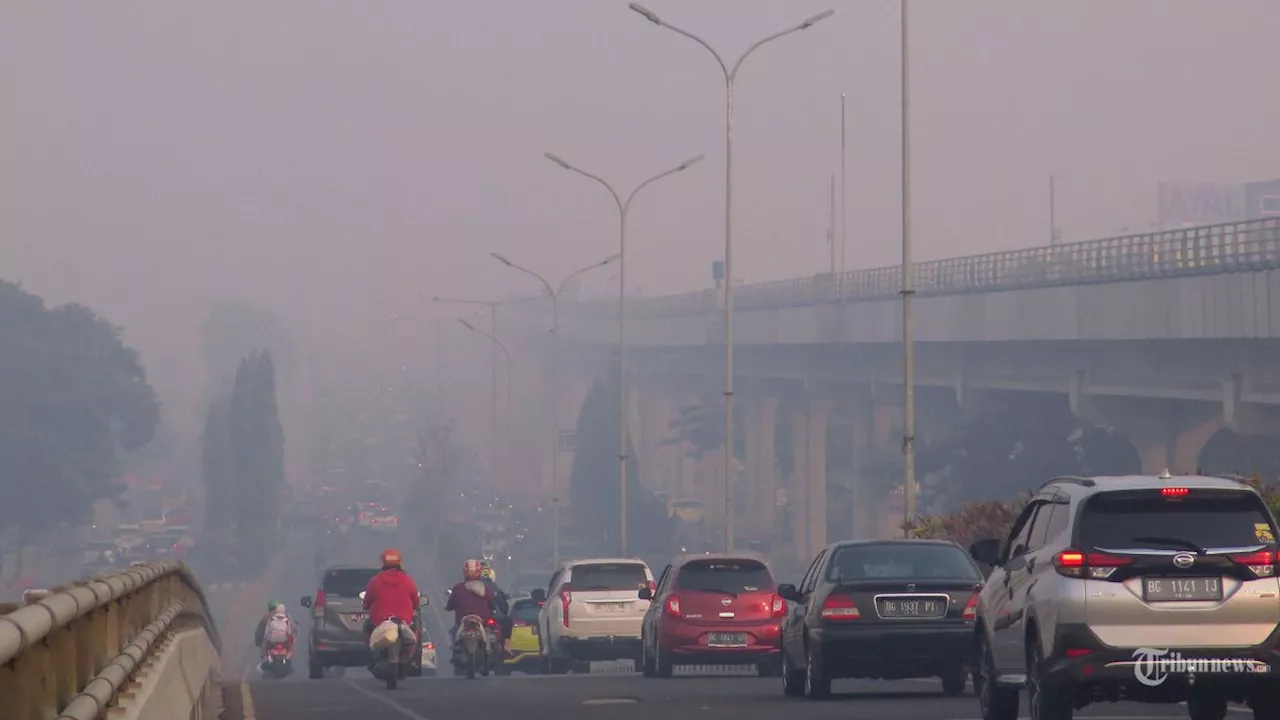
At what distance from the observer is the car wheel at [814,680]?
1869 cm

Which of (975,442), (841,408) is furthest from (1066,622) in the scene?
(841,408)

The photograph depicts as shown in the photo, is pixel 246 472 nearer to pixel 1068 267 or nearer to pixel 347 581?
pixel 1068 267

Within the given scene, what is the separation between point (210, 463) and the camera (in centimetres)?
13962

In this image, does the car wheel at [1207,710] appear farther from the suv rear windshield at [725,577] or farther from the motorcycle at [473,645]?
the motorcycle at [473,645]

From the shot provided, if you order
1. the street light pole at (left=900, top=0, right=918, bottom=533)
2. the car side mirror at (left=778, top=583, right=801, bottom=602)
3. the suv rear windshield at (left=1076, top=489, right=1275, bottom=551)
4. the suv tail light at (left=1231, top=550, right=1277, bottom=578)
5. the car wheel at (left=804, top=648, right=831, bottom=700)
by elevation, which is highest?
the street light pole at (left=900, top=0, right=918, bottom=533)

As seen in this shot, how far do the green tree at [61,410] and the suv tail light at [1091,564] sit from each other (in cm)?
9364

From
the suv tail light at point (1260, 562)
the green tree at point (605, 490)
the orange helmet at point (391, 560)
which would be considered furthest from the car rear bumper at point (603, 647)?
the green tree at point (605, 490)

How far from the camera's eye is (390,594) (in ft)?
73.7

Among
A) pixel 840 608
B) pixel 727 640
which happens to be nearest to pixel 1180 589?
pixel 840 608

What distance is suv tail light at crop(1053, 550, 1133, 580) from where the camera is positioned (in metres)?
11.8

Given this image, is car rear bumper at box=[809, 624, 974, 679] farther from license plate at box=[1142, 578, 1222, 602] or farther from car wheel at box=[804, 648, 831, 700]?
license plate at box=[1142, 578, 1222, 602]

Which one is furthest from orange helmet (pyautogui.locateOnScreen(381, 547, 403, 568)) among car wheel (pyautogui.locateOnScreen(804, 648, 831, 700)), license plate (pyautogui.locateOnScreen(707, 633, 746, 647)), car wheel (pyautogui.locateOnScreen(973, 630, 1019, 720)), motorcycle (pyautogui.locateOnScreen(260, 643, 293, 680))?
motorcycle (pyautogui.locateOnScreen(260, 643, 293, 680))

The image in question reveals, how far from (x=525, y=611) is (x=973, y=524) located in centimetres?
1516

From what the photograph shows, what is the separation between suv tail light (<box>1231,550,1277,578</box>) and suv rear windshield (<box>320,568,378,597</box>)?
72.2ft
